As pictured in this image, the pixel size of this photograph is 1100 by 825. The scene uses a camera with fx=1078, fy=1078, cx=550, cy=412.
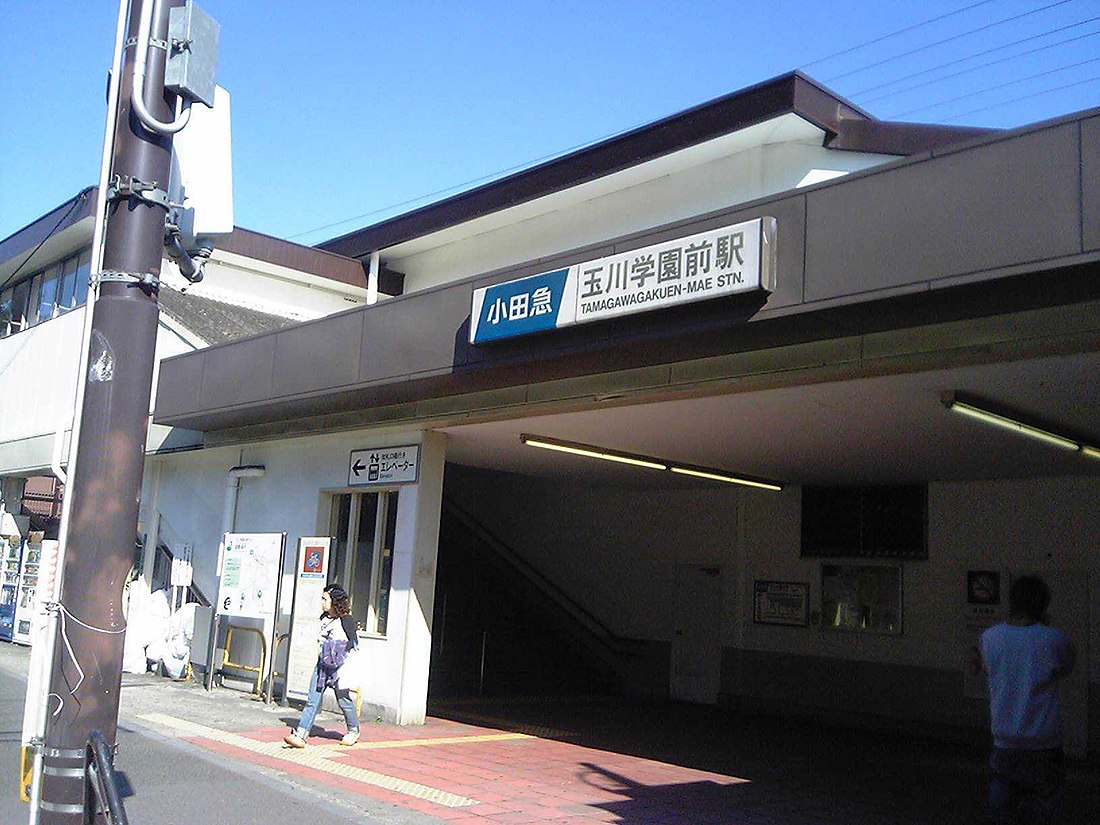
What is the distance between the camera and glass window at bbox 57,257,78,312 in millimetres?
20641

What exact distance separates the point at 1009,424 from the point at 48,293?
19356mm

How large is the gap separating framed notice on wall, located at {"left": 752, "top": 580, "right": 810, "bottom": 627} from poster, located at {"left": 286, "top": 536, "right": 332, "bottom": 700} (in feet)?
22.0

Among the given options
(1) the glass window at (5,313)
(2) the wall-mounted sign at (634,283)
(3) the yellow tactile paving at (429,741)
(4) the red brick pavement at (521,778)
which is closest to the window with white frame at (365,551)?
(4) the red brick pavement at (521,778)

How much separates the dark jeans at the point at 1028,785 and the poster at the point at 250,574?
9554 mm

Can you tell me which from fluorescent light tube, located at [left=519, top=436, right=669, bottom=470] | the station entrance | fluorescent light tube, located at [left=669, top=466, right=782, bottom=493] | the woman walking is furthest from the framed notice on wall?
the woman walking

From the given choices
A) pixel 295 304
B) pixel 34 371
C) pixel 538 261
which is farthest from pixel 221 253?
pixel 538 261

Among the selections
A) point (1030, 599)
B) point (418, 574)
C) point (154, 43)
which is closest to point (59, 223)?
point (418, 574)

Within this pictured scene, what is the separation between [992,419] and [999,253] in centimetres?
295

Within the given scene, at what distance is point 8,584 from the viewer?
20422 mm

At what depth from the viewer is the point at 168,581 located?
17.9m

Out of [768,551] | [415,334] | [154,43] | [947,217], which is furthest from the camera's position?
[768,551]

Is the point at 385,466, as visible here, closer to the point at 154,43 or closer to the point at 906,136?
the point at 906,136

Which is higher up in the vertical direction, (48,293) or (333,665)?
(48,293)

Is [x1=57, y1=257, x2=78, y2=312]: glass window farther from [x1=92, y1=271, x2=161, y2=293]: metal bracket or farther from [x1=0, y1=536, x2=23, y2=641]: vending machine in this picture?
[x1=92, y1=271, x2=161, y2=293]: metal bracket
